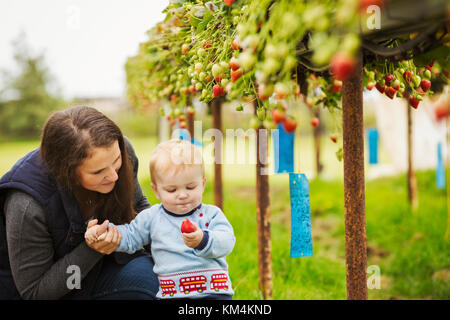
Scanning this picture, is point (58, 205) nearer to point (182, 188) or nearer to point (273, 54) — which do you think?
point (182, 188)

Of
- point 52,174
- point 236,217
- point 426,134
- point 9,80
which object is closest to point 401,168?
point 426,134

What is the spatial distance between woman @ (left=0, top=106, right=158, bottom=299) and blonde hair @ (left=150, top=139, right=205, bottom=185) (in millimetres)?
178

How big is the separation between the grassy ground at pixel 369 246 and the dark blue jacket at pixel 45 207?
1.11 m

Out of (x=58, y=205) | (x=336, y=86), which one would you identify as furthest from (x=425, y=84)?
(x=58, y=205)

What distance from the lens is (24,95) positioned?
63.8ft

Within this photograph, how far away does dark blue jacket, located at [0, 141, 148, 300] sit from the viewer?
1615mm

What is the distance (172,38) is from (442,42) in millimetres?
1270

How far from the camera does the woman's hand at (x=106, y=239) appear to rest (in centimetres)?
154

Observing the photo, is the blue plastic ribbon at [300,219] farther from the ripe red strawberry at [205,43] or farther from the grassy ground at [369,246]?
the grassy ground at [369,246]

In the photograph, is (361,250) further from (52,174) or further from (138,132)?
(138,132)

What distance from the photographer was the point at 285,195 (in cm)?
620

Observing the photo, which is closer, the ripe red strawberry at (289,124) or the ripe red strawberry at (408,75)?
the ripe red strawberry at (289,124)

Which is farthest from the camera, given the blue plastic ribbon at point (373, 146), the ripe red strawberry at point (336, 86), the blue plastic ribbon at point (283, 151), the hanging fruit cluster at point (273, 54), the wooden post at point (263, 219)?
the blue plastic ribbon at point (373, 146)

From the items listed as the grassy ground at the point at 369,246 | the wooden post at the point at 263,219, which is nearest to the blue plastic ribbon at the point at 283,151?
the wooden post at the point at 263,219
